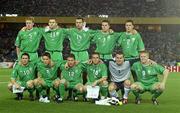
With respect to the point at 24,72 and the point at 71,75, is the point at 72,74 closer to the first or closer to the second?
the point at 71,75

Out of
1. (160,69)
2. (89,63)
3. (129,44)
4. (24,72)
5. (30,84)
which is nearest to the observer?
(160,69)

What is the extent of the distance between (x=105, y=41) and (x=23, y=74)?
2030 millimetres

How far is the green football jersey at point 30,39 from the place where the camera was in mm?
11133

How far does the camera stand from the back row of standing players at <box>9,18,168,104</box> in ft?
33.2

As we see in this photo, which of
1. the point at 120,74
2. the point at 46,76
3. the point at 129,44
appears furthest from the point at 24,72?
the point at 129,44

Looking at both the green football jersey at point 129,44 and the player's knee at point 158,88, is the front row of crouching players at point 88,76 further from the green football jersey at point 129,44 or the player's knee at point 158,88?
the green football jersey at point 129,44

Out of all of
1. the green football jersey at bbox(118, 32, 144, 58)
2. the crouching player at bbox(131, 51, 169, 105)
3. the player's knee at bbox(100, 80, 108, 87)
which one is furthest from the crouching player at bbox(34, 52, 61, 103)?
the crouching player at bbox(131, 51, 169, 105)

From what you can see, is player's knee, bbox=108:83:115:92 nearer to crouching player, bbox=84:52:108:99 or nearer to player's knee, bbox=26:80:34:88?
crouching player, bbox=84:52:108:99

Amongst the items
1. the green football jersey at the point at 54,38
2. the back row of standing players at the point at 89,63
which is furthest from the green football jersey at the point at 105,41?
the green football jersey at the point at 54,38

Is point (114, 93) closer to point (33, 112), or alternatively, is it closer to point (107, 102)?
point (107, 102)

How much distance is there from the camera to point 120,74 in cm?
1031

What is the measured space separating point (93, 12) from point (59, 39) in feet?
69.6

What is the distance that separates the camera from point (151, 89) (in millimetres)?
9984

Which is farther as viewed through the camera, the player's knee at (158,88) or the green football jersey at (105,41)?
the green football jersey at (105,41)
